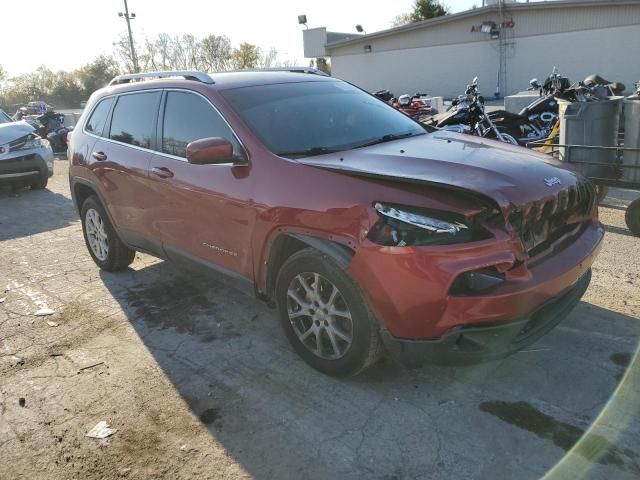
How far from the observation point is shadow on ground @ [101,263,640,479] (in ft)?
8.63

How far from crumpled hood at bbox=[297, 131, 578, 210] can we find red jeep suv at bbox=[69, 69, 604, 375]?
13mm

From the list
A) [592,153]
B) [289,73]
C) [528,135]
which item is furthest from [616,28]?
[289,73]

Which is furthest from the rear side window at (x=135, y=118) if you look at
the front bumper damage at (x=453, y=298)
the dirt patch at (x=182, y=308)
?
the front bumper damage at (x=453, y=298)

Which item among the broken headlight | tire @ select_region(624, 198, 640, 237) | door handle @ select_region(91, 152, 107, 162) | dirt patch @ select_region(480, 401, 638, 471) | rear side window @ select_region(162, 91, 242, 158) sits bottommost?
dirt patch @ select_region(480, 401, 638, 471)

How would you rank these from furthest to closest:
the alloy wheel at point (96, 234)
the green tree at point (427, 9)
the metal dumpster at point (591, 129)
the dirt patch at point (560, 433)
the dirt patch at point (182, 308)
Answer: the green tree at point (427, 9) < the metal dumpster at point (591, 129) < the alloy wheel at point (96, 234) < the dirt patch at point (182, 308) < the dirt patch at point (560, 433)

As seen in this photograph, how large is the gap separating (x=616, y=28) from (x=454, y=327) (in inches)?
1080

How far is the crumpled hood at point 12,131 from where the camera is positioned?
10.2 meters

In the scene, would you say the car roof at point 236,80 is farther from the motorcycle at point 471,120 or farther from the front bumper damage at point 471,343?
the motorcycle at point 471,120

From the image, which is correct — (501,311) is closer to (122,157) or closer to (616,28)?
(122,157)

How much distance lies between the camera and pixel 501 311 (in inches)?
105

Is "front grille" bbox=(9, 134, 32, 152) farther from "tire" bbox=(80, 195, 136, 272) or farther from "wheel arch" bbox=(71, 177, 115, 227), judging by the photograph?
"tire" bbox=(80, 195, 136, 272)

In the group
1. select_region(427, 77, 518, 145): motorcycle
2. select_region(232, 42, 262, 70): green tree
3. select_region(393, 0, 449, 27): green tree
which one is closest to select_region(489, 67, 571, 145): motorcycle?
select_region(427, 77, 518, 145): motorcycle

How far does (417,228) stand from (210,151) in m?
1.45

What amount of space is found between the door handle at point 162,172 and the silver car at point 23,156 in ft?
24.2
